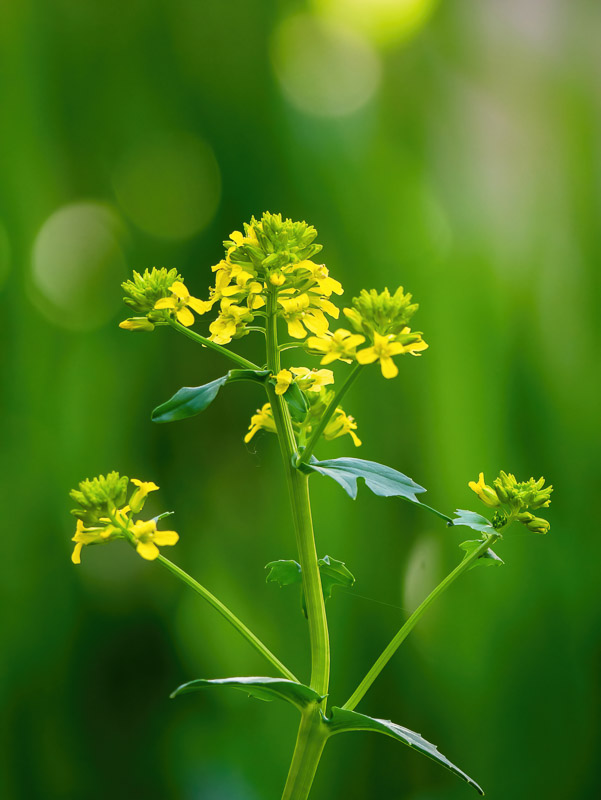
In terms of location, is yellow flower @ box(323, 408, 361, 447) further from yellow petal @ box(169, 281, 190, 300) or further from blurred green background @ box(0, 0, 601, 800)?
blurred green background @ box(0, 0, 601, 800)

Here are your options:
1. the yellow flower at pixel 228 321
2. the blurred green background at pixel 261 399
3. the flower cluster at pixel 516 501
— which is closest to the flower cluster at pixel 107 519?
the yellow flower at pixel 228 321

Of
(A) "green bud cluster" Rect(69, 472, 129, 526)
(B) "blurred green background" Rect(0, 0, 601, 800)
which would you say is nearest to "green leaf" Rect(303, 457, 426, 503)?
(A) "green bud cluster" Rect(69, 472, 129, 526)

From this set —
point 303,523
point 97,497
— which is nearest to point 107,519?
point 97,497

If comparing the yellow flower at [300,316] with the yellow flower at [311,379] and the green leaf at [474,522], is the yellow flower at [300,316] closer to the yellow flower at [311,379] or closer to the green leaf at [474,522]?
the yellow flower at [311,379]

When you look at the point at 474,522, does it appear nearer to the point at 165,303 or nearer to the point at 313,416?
the point at 313,416

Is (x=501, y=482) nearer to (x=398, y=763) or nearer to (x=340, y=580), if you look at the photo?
(x=340, y=580)

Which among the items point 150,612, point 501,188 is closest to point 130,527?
point 150,612

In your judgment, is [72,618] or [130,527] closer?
[130,527]
